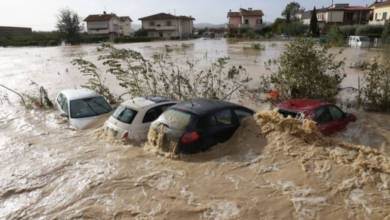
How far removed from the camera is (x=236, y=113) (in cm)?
709

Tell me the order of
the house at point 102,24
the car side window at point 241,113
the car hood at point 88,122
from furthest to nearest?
the house at point 102,24
the car hood at point 88,122
the car side window at point 241,113

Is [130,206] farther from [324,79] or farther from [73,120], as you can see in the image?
[324,79]

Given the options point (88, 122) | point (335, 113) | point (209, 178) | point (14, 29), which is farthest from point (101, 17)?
point (209, 178)

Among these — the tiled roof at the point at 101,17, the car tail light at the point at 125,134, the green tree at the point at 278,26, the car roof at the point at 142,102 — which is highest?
the tiled roof at the point at 101,17

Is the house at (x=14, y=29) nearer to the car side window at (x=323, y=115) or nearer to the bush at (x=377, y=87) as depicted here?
the bush at (x=377, y=87)

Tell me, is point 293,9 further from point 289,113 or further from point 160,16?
point 289,113

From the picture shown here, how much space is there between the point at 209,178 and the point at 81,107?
5674mm

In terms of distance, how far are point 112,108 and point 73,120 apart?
138 cm

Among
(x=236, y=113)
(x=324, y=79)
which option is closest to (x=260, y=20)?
(x=324, y=79)

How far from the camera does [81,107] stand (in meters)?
9.59

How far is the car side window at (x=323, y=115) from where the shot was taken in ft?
25.7

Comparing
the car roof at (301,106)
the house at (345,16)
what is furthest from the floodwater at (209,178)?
the house at (345,16)

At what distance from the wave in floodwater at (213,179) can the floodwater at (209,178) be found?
17 millimetres

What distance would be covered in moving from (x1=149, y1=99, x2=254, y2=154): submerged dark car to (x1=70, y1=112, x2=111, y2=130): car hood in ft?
9.01
